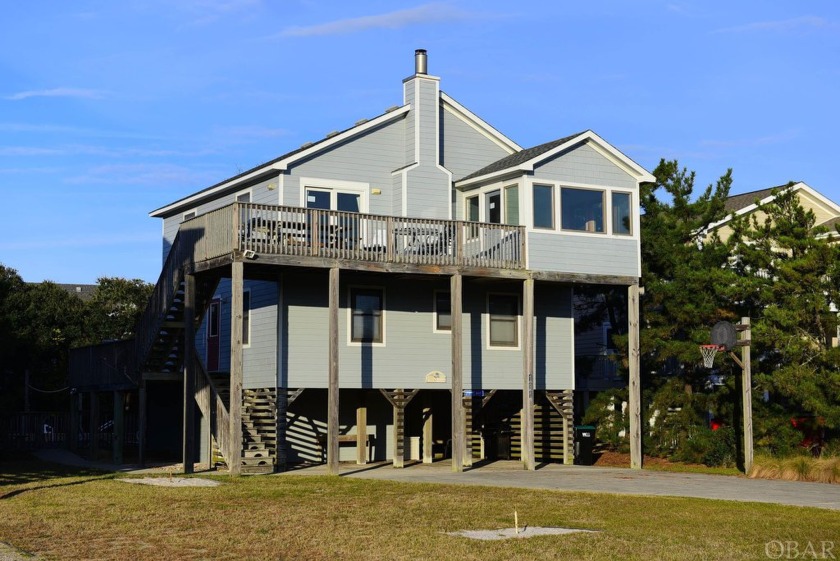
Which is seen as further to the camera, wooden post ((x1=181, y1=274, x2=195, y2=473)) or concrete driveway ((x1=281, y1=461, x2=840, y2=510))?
wooden post ((x1=181, y1=274, x2=195, y2=473))

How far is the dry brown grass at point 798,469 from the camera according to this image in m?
24.5

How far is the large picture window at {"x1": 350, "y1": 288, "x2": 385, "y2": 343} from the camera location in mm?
29938

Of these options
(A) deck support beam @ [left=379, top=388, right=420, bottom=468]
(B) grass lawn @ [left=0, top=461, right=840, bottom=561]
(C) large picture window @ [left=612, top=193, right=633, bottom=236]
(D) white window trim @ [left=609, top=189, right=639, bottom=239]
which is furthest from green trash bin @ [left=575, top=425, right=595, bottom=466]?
(B) grass lawn @ [left=0, top=461, right=840, bottom=561]

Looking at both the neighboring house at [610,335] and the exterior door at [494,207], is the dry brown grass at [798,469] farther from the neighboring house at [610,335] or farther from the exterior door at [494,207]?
the neighboring house at [610,335]

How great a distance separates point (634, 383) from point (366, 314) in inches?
279

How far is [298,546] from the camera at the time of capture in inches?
566

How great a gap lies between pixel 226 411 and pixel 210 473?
1.43 m

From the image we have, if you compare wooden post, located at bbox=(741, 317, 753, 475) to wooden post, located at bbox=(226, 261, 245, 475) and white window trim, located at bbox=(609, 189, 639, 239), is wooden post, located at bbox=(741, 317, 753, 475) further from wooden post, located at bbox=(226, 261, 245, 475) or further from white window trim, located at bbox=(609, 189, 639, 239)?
wooden post, located at bbox=(226, 261, 245, 475)

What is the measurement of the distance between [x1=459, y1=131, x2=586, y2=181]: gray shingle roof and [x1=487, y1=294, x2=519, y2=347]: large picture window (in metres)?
3.41

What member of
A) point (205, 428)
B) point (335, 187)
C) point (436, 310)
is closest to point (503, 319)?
point (436, 310)

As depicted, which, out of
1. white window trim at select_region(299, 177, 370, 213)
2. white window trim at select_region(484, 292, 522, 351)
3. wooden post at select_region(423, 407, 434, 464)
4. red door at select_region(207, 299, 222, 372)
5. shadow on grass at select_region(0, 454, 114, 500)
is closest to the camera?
shadow on grass at select_region(0, 454, 114, 500)

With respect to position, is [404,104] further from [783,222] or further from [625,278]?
[783,222]

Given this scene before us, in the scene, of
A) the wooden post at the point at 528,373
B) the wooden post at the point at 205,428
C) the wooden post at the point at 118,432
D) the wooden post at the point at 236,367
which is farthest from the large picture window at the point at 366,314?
the wooden post at the point at 118,432

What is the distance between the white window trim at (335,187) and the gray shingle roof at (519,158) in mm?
2790
